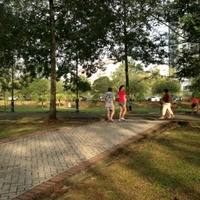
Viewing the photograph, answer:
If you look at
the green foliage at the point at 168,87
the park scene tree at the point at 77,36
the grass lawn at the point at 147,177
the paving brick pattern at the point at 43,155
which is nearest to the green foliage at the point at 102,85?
the green foliage at the point at 168,87

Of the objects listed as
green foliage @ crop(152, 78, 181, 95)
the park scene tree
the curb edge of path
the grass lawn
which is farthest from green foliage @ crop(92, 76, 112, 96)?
the curb edge of path

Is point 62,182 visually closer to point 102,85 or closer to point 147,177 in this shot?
point 147,177

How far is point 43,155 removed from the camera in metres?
6.92

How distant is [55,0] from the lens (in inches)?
598

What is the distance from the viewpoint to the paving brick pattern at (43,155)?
487cm

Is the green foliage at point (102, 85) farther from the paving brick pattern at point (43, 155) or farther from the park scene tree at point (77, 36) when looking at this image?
the paving brick pattern at point (43, 155)

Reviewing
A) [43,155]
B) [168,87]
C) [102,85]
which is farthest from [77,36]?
[102,85]

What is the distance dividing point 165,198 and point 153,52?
17862 millimetres

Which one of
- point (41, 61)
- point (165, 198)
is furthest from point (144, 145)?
point (41, 61)

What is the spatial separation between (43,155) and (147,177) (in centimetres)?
287

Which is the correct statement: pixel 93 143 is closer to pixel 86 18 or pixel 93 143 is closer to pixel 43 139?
pixel 43 139

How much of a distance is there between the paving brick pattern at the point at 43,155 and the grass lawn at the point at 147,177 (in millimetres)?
704

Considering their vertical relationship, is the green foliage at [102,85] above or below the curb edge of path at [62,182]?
above

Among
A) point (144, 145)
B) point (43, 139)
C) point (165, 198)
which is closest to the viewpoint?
point (165, 198)
